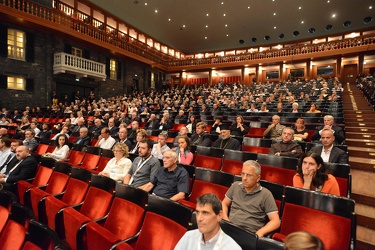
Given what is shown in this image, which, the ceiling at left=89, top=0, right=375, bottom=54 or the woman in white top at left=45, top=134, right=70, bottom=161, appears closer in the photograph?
the woman in white top at left=45, top=134, right=70, bottom=161

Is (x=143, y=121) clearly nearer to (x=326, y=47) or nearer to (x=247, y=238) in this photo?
(x=247, y=238)

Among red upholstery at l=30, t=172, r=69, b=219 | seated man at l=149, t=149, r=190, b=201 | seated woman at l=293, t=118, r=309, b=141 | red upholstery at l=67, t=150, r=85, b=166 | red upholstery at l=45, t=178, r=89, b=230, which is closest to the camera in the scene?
red upholstery at l=45, t=178, r=89, b=230

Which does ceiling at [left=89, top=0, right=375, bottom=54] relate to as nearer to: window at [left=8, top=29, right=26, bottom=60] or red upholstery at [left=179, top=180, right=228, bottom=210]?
window at [left=8, top=29, right=26, bottom=60]

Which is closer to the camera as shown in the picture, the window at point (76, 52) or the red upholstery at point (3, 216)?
the red upholstery at point (3, 216)

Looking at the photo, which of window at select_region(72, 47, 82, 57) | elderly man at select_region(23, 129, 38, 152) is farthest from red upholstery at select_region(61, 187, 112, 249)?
window at select_region(72, 47, 82, 57)

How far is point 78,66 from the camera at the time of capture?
9945mm

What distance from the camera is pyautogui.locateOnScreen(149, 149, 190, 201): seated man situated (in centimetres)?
201

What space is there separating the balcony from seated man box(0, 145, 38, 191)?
777 centimetres

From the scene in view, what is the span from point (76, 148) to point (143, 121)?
244cm

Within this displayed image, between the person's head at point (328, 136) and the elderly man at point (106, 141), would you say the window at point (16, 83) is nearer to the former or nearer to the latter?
the elderly man at point (106, 141)

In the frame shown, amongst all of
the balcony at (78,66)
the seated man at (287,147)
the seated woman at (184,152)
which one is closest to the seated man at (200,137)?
the seated woman at (184,152)

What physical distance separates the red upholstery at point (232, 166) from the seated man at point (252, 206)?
0.93 m

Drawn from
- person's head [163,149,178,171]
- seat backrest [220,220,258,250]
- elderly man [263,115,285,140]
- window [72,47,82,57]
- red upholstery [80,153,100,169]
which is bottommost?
red upholstery [80,153,100,169]

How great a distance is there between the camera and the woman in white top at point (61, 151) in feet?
11.5
